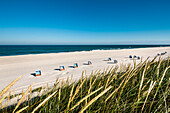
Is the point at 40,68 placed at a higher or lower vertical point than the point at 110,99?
lower

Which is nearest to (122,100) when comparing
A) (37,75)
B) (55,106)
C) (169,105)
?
(169,105)

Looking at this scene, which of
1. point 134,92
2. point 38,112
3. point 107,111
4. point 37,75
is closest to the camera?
point 107,111

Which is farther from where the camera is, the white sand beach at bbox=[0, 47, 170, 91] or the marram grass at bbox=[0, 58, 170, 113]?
the white sand beach at bbox=[0, 47, 170, 91]

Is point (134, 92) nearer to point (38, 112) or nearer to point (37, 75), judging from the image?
point (38, 112)

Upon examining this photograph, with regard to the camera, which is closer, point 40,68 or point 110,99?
point 110,99

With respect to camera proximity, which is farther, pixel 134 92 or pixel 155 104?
pixel 134 92

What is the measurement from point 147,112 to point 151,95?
0.20 metres

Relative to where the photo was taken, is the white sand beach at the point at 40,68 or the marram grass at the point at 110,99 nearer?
the marram grass at the point at 110,99

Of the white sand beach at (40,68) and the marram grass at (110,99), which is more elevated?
the marram grass at (110,99)

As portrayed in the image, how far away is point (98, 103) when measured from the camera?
2.79 feet

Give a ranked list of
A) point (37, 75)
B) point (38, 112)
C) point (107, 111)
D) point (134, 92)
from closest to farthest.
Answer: point (107, 111) → point (38, 112) → point (134, 92) → point (37, 75)

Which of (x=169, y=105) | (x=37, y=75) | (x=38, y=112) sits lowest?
(x=37, y=75)

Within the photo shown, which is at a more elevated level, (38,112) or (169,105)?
(169,105)

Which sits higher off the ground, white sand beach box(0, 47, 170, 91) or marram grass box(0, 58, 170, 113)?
marram grass box(0, 58, 170, 113)
